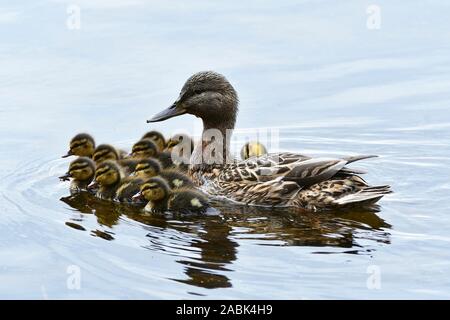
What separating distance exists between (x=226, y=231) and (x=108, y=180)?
1139 mm

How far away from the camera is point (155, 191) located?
6.47 meters

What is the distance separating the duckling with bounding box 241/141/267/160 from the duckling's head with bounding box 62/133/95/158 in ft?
3.50

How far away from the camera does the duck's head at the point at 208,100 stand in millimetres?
7062

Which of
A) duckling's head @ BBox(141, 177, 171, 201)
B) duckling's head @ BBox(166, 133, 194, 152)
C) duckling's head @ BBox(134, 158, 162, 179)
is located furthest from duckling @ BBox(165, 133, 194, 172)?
duckling's head @ BBox(141, 177, 171, 201)

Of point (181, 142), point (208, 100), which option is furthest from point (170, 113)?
point (181, 142)

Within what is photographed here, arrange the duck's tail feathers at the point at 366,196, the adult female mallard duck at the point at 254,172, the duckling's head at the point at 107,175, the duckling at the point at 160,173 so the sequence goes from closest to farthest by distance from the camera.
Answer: the duck's tail feathers at the point at 366,196 → the adult female mallard duck at the point at 254,172 → the duckling at the point at 160,173 → the duckling's head at the point at 107,175

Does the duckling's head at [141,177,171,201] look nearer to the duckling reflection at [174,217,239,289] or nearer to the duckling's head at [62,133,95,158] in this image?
the duckling reflection at [174,217,239,289]

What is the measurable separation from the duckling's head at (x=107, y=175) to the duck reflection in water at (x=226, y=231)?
0.55 ft

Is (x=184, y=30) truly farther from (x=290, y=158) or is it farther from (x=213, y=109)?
(x=290, y=158)

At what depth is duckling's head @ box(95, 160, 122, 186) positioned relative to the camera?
6.83 m

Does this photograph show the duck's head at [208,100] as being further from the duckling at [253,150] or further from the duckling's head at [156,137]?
the duckling's head at [156,137]

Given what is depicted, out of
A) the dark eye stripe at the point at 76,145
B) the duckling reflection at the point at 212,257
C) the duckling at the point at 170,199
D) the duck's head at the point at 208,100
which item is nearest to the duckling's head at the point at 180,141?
the duck's head at the point at 208,100

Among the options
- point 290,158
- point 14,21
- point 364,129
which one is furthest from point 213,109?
point 14,21
